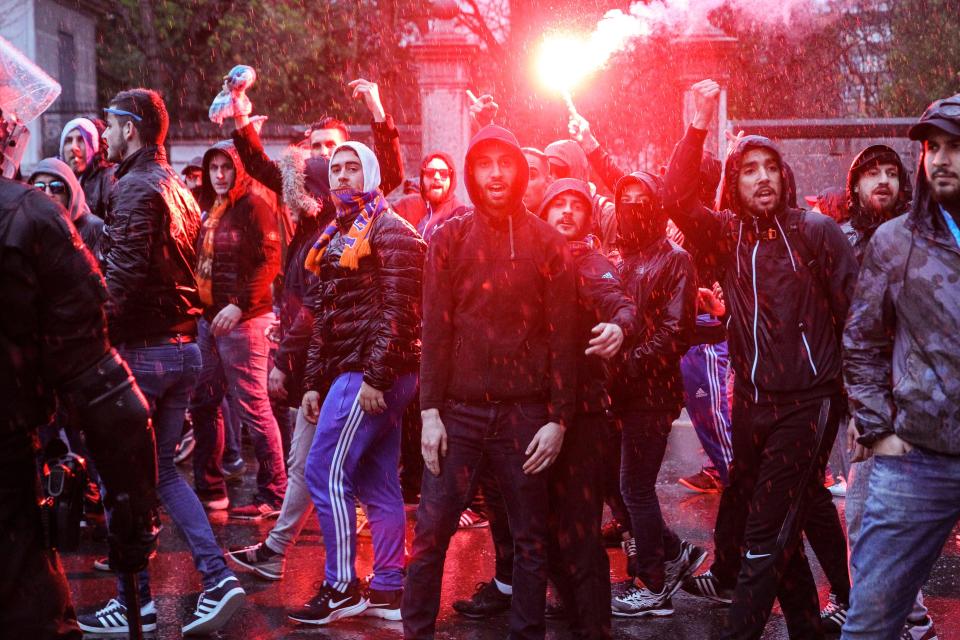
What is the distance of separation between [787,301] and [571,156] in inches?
144

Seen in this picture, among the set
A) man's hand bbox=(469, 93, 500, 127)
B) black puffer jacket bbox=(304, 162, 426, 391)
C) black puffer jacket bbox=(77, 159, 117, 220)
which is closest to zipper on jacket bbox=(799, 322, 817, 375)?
black puffer jacket bbox=(304, 162, 426, 391)

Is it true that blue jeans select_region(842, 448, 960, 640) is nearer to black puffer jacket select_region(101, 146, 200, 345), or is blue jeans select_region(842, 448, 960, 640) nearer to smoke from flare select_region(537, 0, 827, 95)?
black puffer jacket select_region(101, 146, 200, 345)

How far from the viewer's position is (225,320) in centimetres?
651

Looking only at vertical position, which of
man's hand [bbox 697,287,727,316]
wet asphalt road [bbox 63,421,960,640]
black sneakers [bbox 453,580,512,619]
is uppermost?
man's hand [bbox 697,287,727,316]

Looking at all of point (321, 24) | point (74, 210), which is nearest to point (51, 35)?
point (321, 24)

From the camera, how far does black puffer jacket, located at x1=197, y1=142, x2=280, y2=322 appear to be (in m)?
6.75

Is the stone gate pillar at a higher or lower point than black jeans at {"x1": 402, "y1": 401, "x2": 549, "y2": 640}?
higher

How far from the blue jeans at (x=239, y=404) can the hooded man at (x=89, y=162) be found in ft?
4.13

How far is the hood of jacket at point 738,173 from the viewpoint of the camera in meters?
4.47

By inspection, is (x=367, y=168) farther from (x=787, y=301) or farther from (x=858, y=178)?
(x=858, y=178)

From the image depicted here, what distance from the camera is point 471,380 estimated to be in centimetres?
422

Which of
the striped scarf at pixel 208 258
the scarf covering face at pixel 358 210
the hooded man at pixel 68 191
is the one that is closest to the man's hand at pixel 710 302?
the scarf covering face at pixel 358 210

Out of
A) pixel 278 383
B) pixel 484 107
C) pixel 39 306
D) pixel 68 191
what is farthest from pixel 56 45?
pixel 39 306

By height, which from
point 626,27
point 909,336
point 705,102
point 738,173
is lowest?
point 909,336
